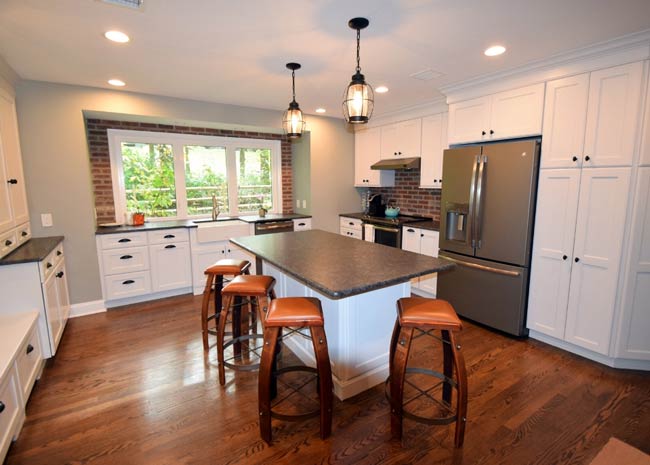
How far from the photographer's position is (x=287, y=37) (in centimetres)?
225

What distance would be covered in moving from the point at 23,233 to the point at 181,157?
2002 mm

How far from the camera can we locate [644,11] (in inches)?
75.2

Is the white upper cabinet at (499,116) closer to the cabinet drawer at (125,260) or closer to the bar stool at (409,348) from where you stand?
the bar stool at (409,348)

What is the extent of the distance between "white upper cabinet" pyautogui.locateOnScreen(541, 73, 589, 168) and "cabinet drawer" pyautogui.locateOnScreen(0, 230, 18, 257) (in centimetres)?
431

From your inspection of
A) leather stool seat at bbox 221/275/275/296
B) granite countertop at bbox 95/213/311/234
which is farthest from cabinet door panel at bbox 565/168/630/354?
granite countertop at bbox 95/213/311/234

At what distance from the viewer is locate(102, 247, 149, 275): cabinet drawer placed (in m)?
3.65

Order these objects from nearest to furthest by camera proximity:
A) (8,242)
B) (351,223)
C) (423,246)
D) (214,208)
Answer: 1. (8,242)
2. (423,246)
3. (214,208)
4. (351,223)

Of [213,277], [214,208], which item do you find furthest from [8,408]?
[214,208]

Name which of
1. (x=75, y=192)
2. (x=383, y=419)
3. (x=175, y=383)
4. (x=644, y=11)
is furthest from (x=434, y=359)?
(x=75, y=192)

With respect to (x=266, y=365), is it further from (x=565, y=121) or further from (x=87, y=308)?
(x=87, y=308)

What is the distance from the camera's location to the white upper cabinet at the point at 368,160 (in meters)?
4.86

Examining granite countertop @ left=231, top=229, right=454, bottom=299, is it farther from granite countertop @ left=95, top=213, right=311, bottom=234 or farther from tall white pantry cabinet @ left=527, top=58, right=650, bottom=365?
granite countertop @ left=95, top=213, right=311, bottom=234

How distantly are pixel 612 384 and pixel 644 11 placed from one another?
95.5 inches

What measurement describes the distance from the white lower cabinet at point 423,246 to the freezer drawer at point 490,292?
264 mm
